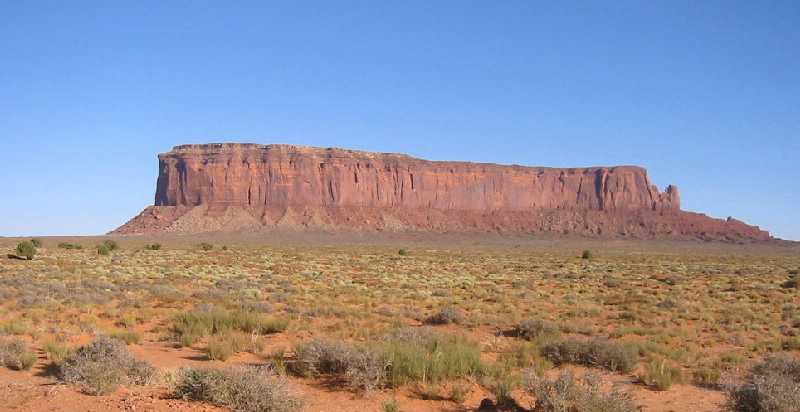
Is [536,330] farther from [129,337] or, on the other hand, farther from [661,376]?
[129,337]

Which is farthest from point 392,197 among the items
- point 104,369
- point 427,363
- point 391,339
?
point 104,369

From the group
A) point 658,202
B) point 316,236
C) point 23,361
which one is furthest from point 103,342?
point 658,202

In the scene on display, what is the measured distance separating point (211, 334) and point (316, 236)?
91.8 meters

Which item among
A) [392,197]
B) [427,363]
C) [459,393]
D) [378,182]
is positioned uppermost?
[378,182]

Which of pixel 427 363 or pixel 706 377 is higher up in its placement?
pixel 427 363

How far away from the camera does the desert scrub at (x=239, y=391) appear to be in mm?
5836

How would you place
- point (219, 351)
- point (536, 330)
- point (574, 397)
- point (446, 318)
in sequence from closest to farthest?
point (574, 397), point (219, 351), point (536, 330), point (446, 318)

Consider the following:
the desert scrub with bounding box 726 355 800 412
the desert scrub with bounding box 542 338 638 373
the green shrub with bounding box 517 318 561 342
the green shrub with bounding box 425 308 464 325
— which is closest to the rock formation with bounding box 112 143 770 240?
the green shrub with bounding box 425 308 464 325

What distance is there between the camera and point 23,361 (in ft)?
25.9

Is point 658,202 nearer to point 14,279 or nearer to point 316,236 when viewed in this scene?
point 316,236

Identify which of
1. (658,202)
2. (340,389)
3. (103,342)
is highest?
(658,202)

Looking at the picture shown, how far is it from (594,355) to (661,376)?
1.16 meters

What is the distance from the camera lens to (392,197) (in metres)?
128

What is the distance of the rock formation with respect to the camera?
11480 cm
